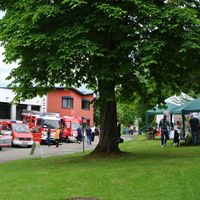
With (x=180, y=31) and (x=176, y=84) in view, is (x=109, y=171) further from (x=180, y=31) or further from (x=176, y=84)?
(x=176, y=84)

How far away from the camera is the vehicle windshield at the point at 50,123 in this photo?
43.4 m

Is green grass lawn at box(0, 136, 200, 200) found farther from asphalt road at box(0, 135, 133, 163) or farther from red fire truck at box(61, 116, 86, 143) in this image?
red fire truck at box(61, 116, 86, 143)

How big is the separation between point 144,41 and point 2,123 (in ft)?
78.1

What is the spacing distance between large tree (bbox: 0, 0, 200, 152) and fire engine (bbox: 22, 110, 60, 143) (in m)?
23.7

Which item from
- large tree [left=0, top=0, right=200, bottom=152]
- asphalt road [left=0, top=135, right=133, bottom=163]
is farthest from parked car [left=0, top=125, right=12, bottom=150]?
large tree [left=0, top=0, right=200, bottom=152]

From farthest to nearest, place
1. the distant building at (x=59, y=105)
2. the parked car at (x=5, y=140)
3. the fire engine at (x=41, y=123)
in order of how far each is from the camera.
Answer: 1. the distant building at (x=59, y=105)
2. the fire engine at (x=41, y=123)
3. the parked car at (x=5, y=140)

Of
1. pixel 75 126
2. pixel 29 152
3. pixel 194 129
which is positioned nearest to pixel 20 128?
pixel 29 152

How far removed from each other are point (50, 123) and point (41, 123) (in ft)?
3.34

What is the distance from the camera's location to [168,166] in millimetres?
15055

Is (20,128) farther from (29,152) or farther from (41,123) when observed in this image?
(29,152)

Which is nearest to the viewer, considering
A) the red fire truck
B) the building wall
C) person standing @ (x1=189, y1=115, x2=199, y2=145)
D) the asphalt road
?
the asphalt road

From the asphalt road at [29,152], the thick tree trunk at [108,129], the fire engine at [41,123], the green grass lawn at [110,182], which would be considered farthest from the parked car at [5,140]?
the green grass lawn at [110,182]

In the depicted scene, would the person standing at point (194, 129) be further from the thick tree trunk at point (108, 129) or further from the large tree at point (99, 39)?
the large tree at point (99, 39)

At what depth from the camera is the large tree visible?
643 inches
